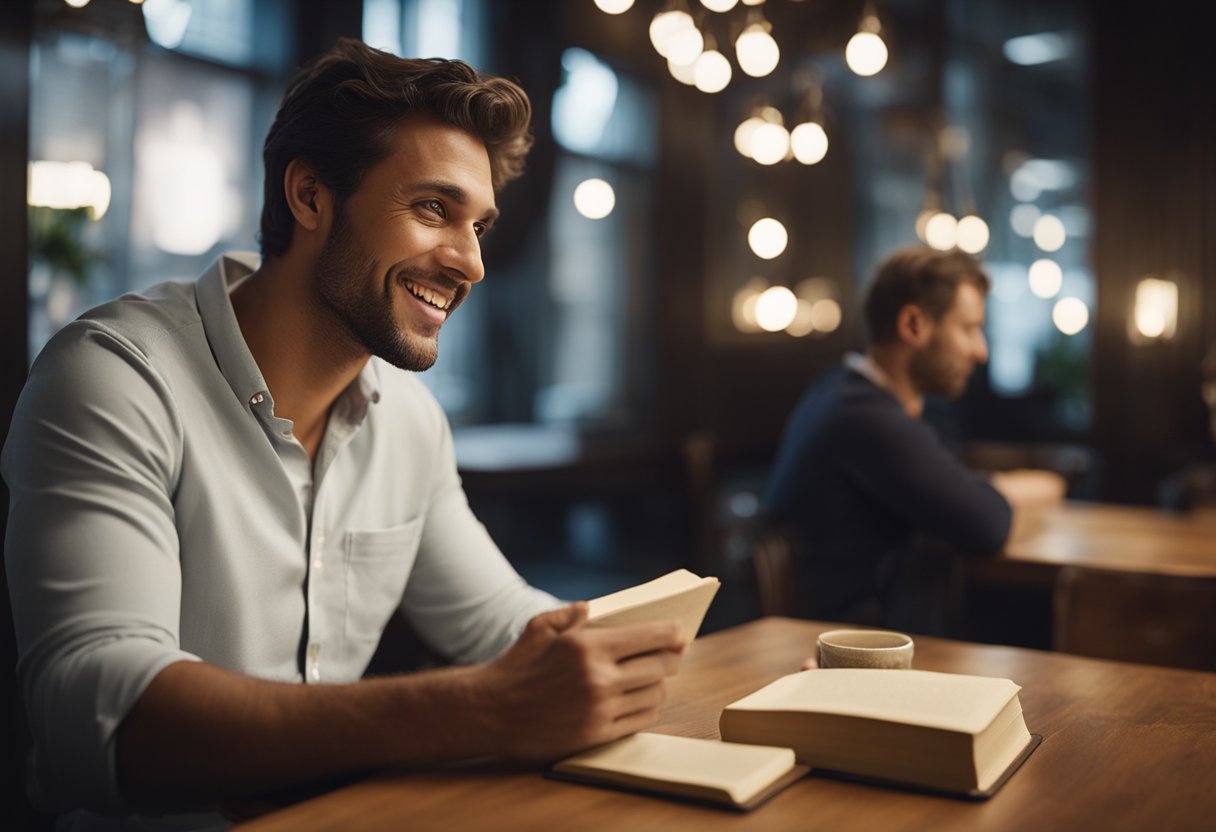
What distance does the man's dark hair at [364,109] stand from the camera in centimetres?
155

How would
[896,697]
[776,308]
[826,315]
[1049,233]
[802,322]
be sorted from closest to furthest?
[896,697] < [776,308] < [802,322] < [826,315] < [1049,233]

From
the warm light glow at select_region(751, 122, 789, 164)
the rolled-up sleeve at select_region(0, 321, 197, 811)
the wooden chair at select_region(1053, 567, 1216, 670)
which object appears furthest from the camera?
the warm light glow at select_region(751, 122, 789, 164)

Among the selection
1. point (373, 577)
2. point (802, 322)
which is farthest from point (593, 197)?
point (373, 577)

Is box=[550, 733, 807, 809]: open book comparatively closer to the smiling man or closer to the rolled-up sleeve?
the smiling man

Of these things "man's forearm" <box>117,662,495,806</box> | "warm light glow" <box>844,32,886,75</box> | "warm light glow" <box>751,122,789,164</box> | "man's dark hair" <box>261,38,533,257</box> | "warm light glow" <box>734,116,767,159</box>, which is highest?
"warm light glow" <box>844,32,886,75</box>

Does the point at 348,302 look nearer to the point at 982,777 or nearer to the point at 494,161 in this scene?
the point at 494,161

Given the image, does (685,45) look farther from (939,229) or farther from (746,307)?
(746,307)

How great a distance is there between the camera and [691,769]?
1066 mm

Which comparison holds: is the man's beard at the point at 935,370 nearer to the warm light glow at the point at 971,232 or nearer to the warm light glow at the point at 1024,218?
the warm light glow at the point at 971,232

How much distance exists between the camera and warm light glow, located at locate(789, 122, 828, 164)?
3.64 meters

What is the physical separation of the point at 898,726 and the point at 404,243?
3.02 ft

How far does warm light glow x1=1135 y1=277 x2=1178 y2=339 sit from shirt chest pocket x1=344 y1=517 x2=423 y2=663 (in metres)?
5.74

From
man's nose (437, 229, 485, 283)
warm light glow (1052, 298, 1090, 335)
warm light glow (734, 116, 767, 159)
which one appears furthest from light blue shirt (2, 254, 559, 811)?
warm light glow (1052, 298, 1090, 335)

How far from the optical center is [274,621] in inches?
59.3
